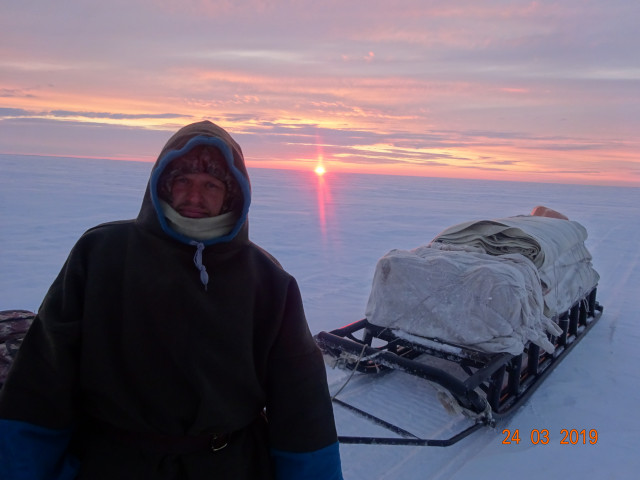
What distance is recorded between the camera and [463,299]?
4320 millimetres

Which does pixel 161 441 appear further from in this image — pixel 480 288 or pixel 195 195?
pixel 480 288

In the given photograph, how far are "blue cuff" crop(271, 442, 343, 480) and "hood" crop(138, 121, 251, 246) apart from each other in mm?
794

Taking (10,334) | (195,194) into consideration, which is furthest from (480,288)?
(10,334)

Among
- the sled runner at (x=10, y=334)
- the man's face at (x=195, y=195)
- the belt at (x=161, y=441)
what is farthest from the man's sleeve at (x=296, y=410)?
the sled runner at (x=10, y=334)

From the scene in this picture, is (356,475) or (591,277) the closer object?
(356,475)

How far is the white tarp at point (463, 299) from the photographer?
13.6ft

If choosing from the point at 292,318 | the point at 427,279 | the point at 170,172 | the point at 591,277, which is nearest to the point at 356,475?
the point at 427,279

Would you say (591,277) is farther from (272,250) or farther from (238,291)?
(272,250)

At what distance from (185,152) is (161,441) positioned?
95 centimetres

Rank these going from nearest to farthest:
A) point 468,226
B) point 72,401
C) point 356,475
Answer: point 72,401 < point 356,475 < point 468,226

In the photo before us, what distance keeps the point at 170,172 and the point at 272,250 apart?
9775mm

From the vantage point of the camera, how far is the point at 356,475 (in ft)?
11.2
